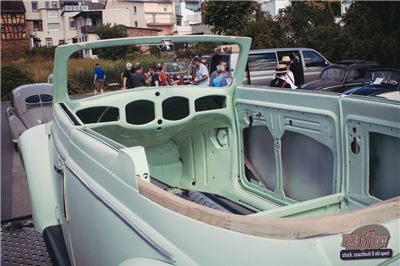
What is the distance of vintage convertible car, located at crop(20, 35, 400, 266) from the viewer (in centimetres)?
149

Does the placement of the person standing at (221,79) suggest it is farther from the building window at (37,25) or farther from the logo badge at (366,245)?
the building window at (37,25)

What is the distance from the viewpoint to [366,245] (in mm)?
1444

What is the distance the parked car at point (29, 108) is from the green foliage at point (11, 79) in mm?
18586

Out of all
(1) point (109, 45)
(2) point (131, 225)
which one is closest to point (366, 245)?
(2) point (131, 225)

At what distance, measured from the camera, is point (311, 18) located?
1262 inches

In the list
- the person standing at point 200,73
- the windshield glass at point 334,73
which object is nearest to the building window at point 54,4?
the windshield glass at point 334,73

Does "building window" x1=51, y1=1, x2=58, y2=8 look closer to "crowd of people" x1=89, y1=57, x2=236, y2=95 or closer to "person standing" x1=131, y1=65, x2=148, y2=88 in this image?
"crowd of people" x1=89, y1=57, x2=236, y2=95

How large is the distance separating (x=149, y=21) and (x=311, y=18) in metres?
55.9

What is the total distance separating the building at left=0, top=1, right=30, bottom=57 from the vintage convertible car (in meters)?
63.1

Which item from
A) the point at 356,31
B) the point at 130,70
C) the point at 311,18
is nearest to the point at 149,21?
the point at 311,18

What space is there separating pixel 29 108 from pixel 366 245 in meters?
9.11

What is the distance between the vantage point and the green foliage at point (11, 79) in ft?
90.5

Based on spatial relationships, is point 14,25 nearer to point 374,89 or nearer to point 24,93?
point 24,93

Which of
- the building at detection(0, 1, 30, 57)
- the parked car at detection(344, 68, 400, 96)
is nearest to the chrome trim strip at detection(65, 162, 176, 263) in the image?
the parked car at detection(344, 68, 400, 96)
